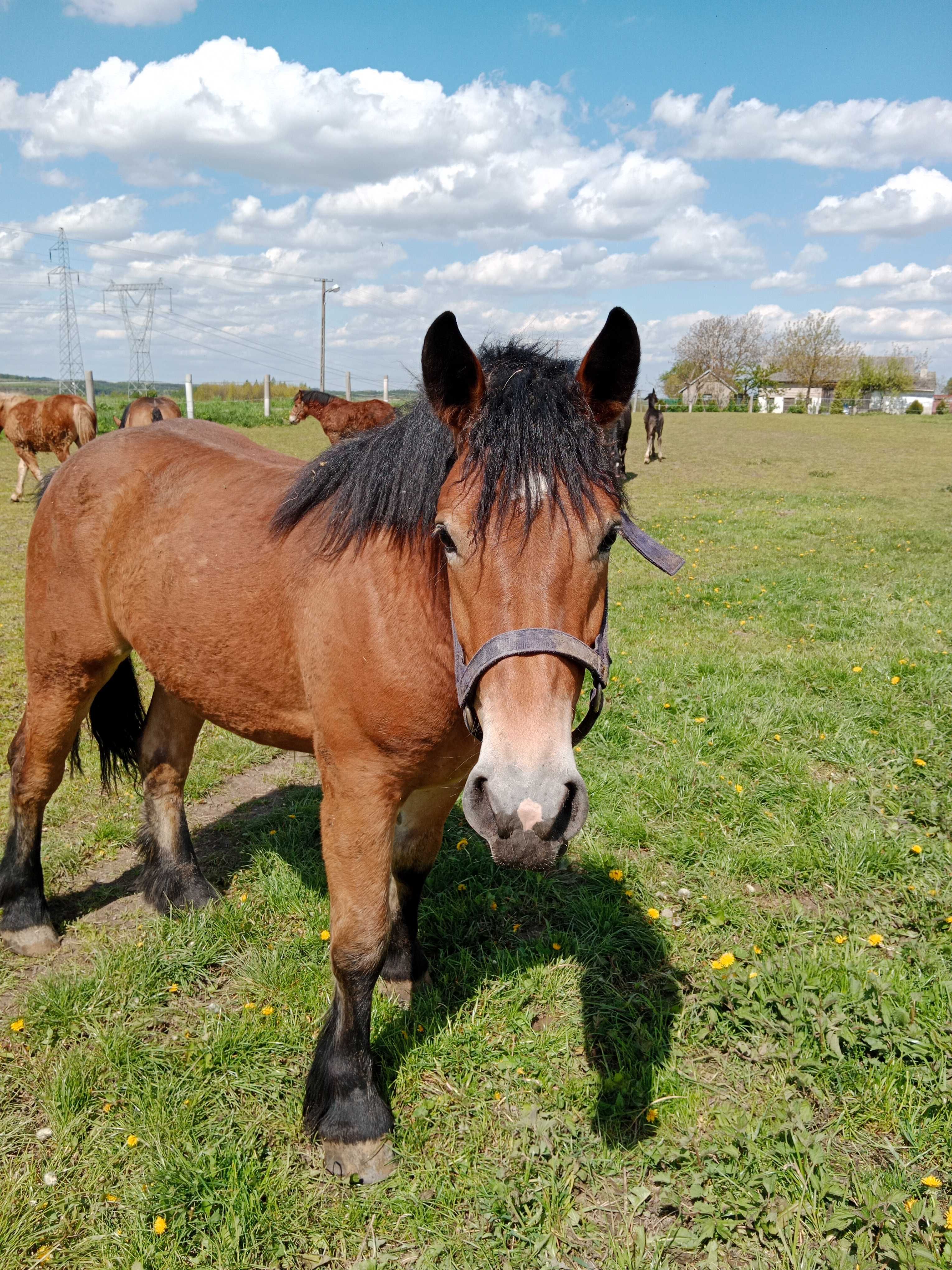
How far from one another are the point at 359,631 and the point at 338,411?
1729 centimetres

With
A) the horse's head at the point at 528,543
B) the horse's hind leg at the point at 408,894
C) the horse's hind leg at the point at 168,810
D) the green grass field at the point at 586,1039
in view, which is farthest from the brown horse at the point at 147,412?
the horse's head at the point at 528,543

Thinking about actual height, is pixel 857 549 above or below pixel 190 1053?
above

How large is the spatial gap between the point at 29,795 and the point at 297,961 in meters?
1.46

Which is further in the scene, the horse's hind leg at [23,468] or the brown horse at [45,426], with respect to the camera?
the brown horse at [45,426]

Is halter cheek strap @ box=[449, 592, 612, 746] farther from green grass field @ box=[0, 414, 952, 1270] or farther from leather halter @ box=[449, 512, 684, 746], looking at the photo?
green grass field @ box=[0, 414, 952, 1270]

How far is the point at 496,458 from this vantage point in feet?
6.36

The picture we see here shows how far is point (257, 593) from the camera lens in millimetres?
2836

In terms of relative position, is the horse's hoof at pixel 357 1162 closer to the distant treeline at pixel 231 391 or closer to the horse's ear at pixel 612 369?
the horse's ear at pixel 612 369

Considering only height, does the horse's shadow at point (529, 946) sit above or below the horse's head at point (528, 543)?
below

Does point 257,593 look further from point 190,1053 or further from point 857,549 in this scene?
point 857,549

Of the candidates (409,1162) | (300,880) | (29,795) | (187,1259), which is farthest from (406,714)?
(29,795)

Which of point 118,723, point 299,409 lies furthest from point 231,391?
point 118,723

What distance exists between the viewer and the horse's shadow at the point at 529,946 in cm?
279

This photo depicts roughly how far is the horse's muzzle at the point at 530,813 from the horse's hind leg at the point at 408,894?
137cm
